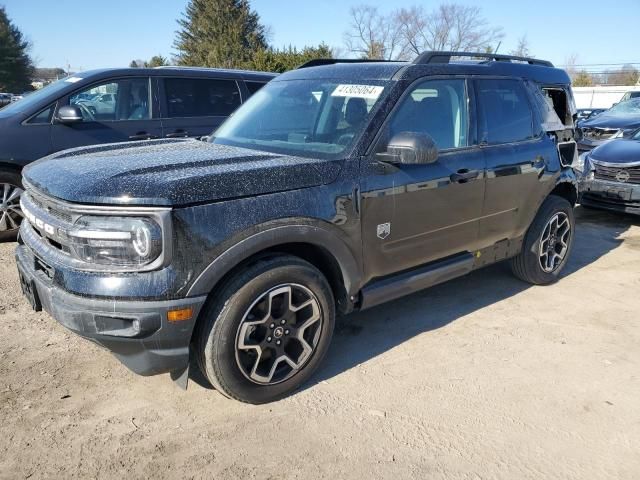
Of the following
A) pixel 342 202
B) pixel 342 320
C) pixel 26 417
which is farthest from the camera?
pixel 342 320

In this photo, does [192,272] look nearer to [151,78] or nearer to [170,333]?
[170,333]

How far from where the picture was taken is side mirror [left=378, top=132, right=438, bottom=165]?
10.1 ft

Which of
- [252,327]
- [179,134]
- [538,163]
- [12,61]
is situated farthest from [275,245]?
[12,61]

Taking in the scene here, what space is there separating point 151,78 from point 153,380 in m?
4.12

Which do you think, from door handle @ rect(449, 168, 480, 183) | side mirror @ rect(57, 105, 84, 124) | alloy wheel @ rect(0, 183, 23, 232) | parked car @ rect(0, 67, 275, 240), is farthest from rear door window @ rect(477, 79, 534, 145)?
alloy wheel @ rect(0, 183, 23, 232)

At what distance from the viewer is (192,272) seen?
249 cm

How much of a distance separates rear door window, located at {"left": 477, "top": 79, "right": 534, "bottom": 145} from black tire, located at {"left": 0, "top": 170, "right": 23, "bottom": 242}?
184 inches

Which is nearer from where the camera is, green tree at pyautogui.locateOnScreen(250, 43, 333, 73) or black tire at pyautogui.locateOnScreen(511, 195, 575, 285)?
black tire at pyautogui.locateOnScreen(511, 195, 575, 285)

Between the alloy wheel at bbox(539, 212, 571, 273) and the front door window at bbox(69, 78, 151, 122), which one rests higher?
the front door window at bbox(69, 78, 151, 122)

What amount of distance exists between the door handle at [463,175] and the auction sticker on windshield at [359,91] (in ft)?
2.58

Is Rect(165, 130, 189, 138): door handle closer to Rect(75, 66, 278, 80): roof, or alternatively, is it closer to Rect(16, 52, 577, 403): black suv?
Rect(75, 66, 278, 80): roof

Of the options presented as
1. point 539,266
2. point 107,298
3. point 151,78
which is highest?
point 151,78

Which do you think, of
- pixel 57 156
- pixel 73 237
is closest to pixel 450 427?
pixel 73 237

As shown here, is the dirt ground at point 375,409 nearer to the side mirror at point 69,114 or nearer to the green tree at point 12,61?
the side mirror at point 69,114
